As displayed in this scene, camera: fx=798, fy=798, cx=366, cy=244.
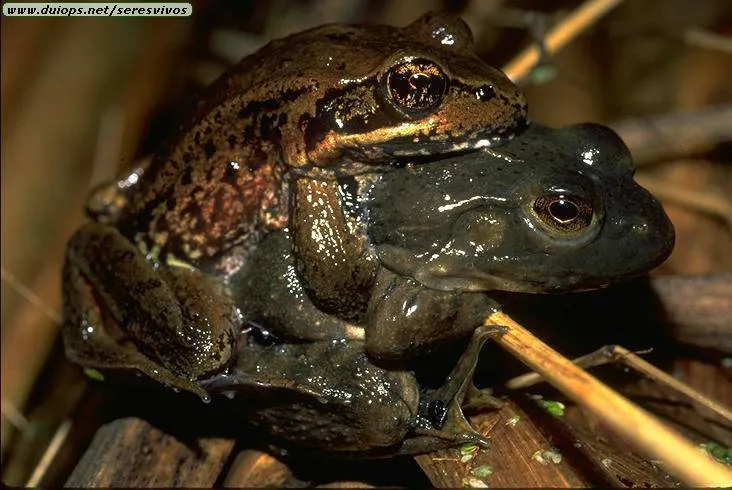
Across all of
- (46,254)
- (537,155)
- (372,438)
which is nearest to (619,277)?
(537,155)

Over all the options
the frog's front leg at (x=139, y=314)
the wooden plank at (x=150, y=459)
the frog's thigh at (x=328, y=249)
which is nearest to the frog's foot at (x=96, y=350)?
the frog's front leg at (x=139, y=314)

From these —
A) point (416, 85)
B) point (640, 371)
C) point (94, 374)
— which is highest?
point (416, 85)

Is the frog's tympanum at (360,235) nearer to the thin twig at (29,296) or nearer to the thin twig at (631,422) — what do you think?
the thin twig at (631,422)

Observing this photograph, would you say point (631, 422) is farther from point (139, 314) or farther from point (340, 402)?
point (139, 314)

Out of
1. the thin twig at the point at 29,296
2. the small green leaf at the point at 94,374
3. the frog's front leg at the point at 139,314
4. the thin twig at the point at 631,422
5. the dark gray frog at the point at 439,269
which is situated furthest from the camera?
the thin twig at the point at 29,296

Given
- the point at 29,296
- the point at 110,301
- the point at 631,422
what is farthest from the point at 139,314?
the point at 631,422

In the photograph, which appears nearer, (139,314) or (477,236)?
(477,236)

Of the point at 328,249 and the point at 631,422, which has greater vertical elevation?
the point at 328,249
